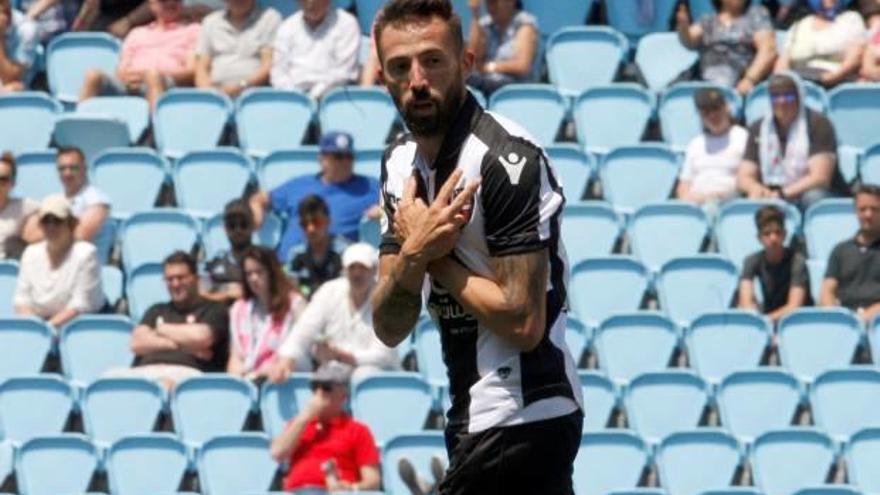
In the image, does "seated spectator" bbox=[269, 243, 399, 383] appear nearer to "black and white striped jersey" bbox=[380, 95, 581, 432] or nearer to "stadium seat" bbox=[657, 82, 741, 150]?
"stadium seat" bbox=[657, 82, 741, 150]

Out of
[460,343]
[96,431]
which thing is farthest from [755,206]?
[460,343]

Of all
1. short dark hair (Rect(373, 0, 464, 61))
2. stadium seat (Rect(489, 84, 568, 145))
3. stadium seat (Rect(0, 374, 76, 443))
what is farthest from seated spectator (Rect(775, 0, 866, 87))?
short dark hair (Rect(373, 0, 464, 61))

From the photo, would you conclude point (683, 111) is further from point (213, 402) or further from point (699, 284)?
point (213, 402)

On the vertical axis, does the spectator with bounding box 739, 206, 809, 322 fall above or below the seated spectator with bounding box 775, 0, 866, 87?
below

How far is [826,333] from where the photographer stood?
11.6 meters

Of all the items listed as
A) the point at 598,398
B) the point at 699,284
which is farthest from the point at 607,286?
the point at 598,398

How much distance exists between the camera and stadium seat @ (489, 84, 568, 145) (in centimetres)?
1345

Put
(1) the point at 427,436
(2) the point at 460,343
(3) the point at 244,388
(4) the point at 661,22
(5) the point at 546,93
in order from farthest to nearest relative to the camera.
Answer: (4) the point at 661,22
(5) the point at 546,93
(3) the point at 244,388
(1) the point at 427,436
(2) the point at 460,343

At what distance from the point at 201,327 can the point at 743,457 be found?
264 cm

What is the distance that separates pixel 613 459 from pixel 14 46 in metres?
5.31

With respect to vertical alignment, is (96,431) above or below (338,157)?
below

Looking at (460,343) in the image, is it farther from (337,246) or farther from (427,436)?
(337,246)

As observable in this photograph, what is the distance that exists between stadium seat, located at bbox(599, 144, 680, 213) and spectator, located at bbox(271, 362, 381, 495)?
7.85ft

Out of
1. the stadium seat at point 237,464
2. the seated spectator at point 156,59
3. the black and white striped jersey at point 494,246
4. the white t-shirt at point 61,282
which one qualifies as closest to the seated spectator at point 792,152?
the stadium seat at point 237,464
